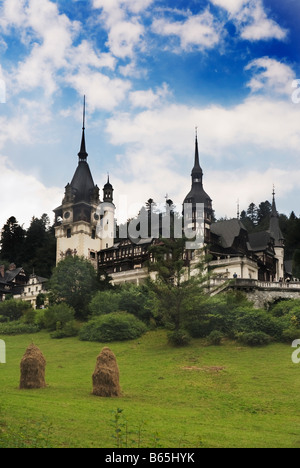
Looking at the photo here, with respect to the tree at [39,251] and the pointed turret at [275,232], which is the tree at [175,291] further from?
the tree at [39,251]

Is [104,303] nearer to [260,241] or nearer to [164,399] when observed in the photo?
[164,399]

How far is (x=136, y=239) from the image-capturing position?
89625mm

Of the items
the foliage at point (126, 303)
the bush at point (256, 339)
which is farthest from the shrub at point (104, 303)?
the bush at point (256, 339)

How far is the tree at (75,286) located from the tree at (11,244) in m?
51.2

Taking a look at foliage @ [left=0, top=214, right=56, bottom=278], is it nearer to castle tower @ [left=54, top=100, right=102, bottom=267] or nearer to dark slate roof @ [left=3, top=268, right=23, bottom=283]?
dark slate roof @ [left=3, top=268, right=23, bottom=283]

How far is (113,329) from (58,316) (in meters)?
9.00

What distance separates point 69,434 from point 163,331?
36.9 metres

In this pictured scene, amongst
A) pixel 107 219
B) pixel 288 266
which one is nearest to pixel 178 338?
pixel 288 266

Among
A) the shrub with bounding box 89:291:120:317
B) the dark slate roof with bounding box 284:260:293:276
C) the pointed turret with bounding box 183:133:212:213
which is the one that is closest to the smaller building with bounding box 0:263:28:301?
the pointed turret with bounding box 183:133:212:213

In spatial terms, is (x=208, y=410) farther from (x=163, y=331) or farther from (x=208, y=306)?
(x=163, y=331)

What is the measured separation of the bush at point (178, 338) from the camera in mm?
50719

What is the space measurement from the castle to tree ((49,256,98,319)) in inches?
268
